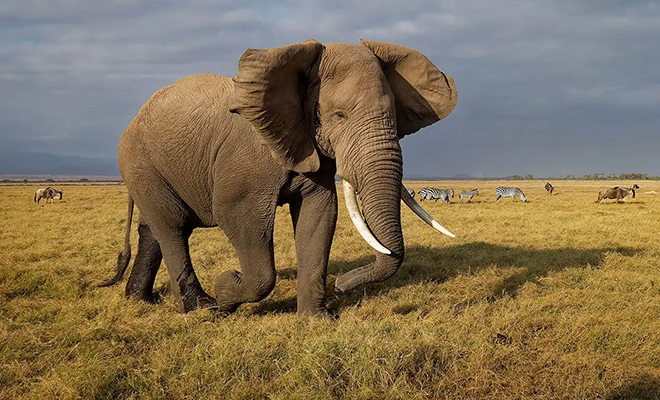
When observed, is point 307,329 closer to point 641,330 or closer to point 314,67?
point 314,67

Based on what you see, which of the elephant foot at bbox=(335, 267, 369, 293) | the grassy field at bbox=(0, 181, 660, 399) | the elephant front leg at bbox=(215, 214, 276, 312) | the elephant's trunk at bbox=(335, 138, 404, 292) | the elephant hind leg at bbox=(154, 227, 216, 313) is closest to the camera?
the grassy field at bbox=(0, 181, 660, 399)

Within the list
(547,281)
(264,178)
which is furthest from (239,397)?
(547,281)

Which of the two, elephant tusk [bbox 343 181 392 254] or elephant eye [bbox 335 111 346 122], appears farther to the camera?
elephant eye [bbox 335 111 346 122]

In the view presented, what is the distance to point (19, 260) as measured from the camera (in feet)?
30.9

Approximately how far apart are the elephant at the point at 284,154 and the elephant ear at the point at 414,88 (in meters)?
0.01

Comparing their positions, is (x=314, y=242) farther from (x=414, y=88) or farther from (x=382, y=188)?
(x=414, y=88)

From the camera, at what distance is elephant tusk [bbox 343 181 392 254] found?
168 inches

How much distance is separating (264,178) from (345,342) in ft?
5.67

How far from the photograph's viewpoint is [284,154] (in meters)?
4.66

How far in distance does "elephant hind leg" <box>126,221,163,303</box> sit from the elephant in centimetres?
33

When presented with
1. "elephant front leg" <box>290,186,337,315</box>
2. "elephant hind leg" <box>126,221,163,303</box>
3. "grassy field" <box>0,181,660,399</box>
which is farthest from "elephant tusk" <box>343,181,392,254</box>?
"elephant hind leg" <box>126,221,163,303</box>

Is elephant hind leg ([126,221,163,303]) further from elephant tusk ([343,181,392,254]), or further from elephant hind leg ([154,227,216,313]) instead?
elephant tusk ([343,181,392,254])

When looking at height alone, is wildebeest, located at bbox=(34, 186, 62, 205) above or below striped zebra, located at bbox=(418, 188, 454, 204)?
below

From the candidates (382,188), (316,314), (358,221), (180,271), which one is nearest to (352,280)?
(316,314)
